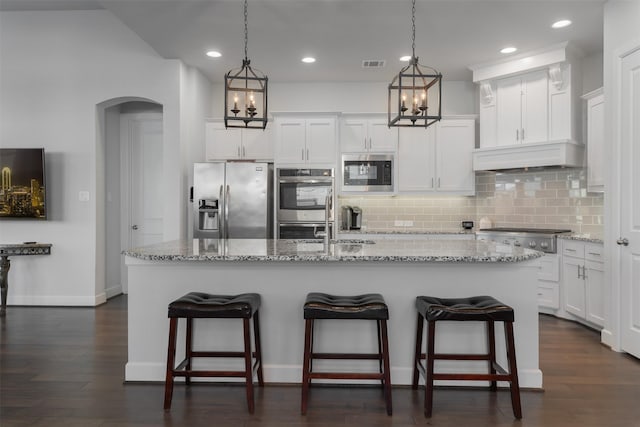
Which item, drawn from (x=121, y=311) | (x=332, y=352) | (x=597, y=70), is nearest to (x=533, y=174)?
(x=597, y=70)

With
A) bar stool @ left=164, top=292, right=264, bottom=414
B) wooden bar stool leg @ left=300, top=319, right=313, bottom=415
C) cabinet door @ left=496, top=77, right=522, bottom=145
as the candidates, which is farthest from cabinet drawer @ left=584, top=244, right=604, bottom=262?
bar stool @ left=164, top=292, right=264, bottom=414

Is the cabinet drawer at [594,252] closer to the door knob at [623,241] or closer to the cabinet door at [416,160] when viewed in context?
the door knob at [623,241]

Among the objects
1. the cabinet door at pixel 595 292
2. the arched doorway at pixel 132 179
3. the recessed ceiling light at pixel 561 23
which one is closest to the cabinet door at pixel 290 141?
the arched doorway at pixel 132 179

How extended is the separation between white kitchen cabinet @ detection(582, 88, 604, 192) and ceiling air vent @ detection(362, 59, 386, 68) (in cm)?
219

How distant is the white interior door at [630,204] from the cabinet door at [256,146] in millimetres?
3837

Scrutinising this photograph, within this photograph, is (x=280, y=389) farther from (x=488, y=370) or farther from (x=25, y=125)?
(x=25, y=125)

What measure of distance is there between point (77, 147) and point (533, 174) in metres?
5.43

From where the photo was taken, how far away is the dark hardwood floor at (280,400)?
2395 millimetres

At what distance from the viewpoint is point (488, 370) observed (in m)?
2.82

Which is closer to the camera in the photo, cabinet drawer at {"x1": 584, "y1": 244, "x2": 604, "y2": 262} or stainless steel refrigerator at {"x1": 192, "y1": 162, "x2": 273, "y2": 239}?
cabinet drawer at {"x1": 584, "y1": 244, "x2": 604, "y2": 262}

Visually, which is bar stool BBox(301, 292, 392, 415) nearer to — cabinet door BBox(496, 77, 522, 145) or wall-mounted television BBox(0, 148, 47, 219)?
cabinet door BBox(496, 77, 522, 145)

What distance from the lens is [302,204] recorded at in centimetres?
545

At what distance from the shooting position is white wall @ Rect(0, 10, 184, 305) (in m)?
5.13

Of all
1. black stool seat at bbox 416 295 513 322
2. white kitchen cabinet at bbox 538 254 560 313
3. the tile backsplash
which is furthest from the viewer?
the tile backsplash
